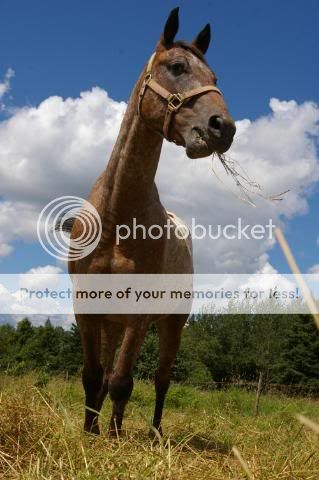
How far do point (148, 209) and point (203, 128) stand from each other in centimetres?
115

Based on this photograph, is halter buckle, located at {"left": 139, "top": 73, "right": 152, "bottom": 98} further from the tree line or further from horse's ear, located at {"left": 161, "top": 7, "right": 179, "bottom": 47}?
the tree line

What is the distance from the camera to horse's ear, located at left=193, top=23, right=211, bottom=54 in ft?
14.5

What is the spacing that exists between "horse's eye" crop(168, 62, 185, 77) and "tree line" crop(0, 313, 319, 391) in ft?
117

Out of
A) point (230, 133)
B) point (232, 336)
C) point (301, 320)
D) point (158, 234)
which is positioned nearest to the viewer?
point (230, 133)

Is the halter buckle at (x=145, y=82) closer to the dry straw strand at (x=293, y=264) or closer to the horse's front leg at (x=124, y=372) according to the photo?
the horse's front leg at (x=124, y=372)

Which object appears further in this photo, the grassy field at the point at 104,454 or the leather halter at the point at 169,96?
the leather halter at the point at 169,96

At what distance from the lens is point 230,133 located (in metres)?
3.34

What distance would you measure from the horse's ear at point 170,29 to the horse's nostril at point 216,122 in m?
1.17

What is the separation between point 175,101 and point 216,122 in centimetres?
56

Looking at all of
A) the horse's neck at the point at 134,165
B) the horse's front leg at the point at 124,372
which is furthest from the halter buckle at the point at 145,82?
the horse's front leg at the point at 124,372

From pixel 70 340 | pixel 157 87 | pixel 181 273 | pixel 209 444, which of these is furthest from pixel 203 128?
pixel 70 340

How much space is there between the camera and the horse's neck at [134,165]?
420 cm

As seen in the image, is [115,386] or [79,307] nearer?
[115,386]

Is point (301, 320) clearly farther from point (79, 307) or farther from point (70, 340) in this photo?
point (79, 307)
